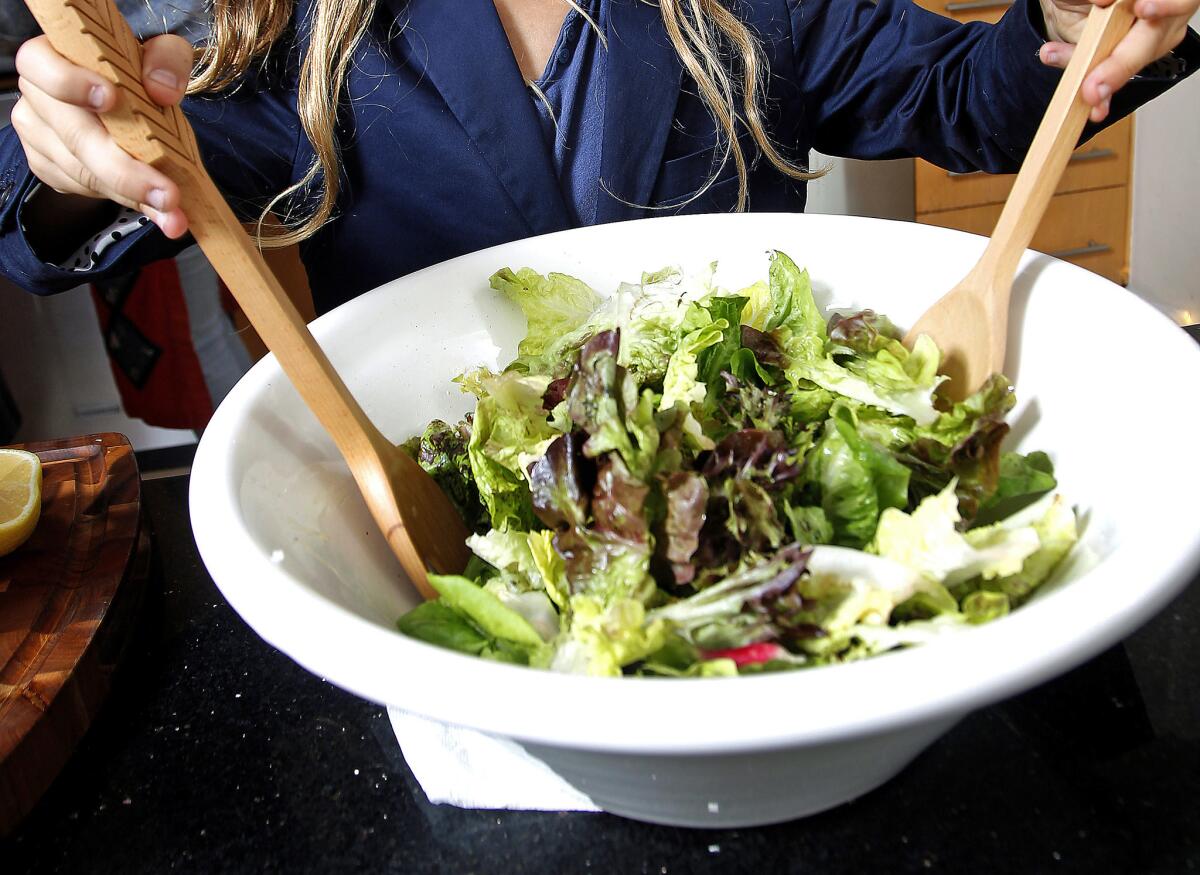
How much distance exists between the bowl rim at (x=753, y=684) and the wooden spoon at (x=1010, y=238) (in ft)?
1.01

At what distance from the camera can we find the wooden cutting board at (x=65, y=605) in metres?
0.64

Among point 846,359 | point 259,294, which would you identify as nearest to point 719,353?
point 846,359

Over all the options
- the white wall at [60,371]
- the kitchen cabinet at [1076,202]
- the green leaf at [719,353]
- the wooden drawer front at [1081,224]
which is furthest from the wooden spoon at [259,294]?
the wooden drawer front at [1081,224]

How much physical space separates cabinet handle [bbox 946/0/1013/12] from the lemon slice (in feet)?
8.41

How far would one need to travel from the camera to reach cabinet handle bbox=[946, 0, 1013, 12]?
101 inches

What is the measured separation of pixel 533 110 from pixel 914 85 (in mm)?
463

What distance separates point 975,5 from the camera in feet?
8.48

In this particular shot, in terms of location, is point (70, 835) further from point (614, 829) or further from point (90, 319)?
point (90, 319)

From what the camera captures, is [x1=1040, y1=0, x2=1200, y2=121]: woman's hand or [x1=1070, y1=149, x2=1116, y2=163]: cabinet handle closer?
[x1=1040, y1=0, x2=1200, y2=121]: woman's hand

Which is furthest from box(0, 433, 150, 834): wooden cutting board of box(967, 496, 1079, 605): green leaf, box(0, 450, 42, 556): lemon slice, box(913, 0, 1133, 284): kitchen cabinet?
box(913, 0, 1133, 284): kitchen cabinet

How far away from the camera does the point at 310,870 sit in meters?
0.58

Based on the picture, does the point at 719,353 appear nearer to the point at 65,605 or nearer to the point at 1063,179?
the point at 65,605

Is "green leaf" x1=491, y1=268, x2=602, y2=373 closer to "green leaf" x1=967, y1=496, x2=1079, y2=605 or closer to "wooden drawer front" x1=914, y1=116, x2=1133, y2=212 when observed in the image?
"green leaf" x1=967, y1=496, x2=1079, y2=605

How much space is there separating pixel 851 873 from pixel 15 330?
105 inches
